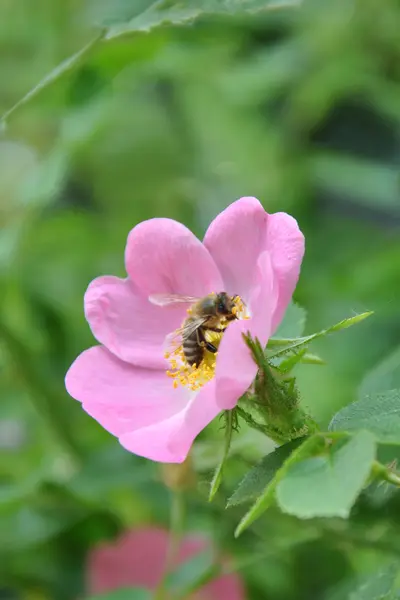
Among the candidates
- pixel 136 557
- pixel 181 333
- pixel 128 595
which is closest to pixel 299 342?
pixel 181 333

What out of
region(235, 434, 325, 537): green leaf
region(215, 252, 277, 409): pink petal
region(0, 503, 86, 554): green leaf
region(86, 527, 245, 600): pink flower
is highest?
region(215, 252, 277, 409): pink petal

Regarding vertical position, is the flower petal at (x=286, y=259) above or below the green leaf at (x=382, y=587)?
above

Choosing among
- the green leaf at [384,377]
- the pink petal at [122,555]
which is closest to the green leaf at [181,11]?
the green leaf at [384,377]

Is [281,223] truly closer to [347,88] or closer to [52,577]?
[52,577]

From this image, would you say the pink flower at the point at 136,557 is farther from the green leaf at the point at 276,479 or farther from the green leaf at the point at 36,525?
the green leaf at the point at 276,479

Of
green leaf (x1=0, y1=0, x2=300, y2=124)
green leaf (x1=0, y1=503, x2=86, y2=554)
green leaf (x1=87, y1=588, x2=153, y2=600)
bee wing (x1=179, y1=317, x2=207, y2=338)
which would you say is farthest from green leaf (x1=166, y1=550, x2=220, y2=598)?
green leaf (x1=0, y1=0, x2=300, y2=124)

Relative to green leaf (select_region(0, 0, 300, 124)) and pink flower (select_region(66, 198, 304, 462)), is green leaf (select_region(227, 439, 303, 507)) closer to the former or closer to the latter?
pink flower (select_region(66, 198, 304, 462))

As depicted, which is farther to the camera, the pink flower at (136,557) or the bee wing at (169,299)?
the pink flower at (136,557)

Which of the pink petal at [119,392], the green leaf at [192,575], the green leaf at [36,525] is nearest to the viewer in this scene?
the pink petal at [119,392]
